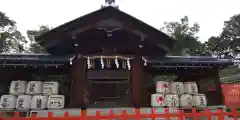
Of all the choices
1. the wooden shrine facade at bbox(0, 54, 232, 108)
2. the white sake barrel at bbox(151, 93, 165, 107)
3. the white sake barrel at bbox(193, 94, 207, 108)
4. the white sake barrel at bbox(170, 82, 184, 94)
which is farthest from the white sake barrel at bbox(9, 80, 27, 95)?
the white sake barrel at bbox(193, 94, 207, 108)

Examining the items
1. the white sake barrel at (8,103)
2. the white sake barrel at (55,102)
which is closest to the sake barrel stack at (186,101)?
the white sake barrel at (55,102)

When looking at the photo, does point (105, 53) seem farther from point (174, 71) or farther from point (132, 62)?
point (174, 71)

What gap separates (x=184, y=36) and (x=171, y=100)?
35.6 meters

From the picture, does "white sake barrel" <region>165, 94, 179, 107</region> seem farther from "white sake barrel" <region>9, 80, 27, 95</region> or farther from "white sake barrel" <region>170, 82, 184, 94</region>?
"white sake barrel" <region>9, 80, 27, 95</region>

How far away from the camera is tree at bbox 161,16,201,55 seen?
3883 cm

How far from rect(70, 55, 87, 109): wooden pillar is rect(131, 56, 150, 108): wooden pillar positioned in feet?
7.17

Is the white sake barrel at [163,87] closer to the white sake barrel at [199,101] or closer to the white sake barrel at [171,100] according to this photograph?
the white sake barrel at [171,100]

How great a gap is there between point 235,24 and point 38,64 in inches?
1781

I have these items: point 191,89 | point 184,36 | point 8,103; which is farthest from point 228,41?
Result: point 8,103

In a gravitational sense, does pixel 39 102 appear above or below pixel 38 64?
below

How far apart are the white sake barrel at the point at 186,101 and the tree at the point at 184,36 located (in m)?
28.2

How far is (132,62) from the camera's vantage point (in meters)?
9.27

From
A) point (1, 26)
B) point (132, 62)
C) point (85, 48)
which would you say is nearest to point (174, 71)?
point (132, 62)

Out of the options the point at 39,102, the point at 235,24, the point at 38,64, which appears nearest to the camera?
the point at 39,102
